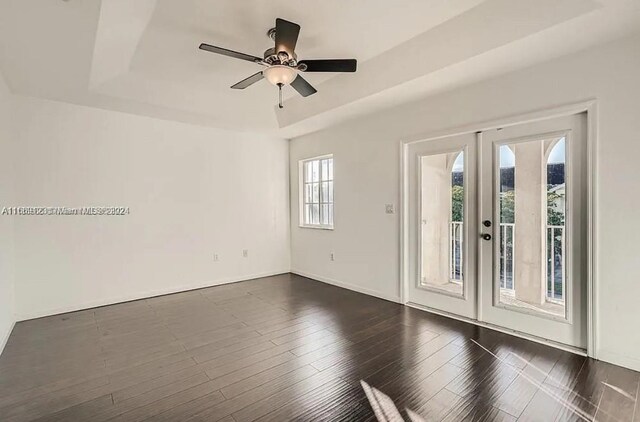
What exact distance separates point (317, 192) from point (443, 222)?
2.47 meters

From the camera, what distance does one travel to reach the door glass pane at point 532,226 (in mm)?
2814

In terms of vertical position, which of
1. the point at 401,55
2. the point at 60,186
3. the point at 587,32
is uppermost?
the point at 401,55

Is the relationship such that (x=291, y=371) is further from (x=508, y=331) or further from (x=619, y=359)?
(x=619, y=359)

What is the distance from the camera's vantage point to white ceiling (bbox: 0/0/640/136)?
2.25 m

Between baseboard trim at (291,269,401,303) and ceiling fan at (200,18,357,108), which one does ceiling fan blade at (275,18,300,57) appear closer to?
ceiling fan at (200,18,357,108)

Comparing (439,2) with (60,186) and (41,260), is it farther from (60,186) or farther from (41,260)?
(41,260)

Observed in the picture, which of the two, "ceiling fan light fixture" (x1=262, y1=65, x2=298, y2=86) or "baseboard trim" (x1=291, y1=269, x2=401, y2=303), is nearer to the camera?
"ceiling fan light fixture" (x1=262, y1=65, x2=298, y2=86)

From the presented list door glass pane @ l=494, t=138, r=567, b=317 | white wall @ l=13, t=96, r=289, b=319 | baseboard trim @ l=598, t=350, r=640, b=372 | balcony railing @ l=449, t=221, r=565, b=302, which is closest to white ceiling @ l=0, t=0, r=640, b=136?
white wall @ l=13, t=96, r=289, b=319

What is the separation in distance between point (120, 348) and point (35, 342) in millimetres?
909

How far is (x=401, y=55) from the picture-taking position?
3.14 meters

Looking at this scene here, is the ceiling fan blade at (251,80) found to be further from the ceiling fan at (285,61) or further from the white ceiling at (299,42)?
the white ceiling at (299,42)

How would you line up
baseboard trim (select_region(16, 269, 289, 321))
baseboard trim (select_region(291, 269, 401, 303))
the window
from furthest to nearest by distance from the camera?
the window
baseboard trim (select_region(291, 269, 401, 303))
baseboard trim (select_region(16, 269, 289, 321))

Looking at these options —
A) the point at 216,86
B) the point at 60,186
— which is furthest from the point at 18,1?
the point at 60,186

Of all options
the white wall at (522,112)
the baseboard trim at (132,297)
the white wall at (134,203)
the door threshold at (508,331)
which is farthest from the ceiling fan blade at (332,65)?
the baseboard trim at (132,297)
